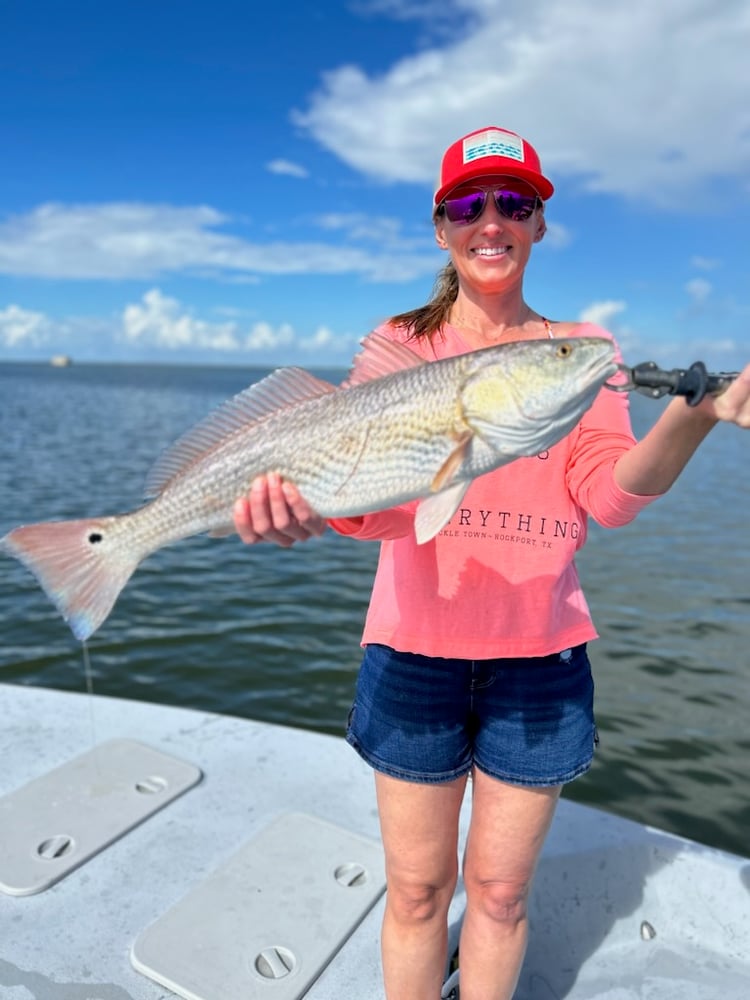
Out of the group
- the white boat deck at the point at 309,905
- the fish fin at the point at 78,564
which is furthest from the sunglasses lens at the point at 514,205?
the white boat deck at the point at 309,905

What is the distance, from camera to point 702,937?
4254 mm

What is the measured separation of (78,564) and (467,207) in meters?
2.13

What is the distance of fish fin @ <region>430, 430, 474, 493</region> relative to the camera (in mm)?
2679

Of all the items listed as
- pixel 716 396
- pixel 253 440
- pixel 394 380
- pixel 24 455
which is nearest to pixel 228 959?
pixel 253 440

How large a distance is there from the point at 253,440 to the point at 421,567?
0.84 m

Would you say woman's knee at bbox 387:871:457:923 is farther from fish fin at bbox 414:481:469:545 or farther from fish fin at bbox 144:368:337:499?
fish fin at bbox 144:368:337:499

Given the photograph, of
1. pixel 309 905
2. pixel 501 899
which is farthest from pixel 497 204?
pixel 309 905

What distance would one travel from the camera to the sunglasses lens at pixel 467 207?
3.02 meters

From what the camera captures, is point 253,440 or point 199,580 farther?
point 199,580

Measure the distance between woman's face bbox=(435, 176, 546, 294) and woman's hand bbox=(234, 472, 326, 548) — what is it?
1.15m

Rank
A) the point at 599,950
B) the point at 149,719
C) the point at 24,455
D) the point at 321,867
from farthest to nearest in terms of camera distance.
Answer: the point at 24,455, the point at 149,719, the point at 321,867, the point at 599,950

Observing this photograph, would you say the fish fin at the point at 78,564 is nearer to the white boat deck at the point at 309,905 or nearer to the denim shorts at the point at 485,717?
the denim shorts at the point at 485,717

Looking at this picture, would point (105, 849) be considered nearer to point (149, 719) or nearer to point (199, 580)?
point (149, 719)

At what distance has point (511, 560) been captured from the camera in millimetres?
2973
